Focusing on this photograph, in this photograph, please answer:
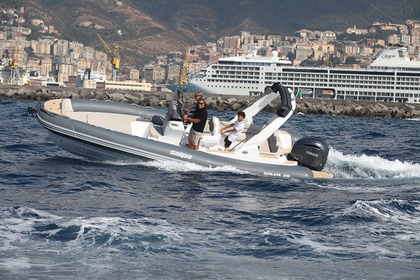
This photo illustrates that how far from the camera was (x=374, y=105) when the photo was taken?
186ft

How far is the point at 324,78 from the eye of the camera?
307 ft

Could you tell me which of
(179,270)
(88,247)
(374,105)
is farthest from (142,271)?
(374,105)

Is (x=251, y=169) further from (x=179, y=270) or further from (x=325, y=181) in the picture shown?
(x=179, y=270)

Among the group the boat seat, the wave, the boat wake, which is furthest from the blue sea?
the boat seat

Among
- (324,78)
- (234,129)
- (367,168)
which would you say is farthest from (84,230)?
(324,78)

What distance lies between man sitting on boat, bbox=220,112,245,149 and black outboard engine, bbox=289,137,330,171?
3.29ft

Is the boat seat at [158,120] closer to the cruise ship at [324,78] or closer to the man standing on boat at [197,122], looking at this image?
the man standing on boat at [197,122]

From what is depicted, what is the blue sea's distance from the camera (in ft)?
27.9

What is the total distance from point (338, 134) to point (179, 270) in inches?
792

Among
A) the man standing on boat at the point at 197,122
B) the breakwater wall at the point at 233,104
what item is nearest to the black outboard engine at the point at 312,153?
the man standing on boat at the point at 197,122

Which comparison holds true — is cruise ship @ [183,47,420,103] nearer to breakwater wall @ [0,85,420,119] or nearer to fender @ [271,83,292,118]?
breakwater wall @ [0,85,420,119]

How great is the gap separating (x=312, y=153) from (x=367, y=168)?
175 centimetres

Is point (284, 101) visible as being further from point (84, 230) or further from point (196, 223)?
point (84, 230)

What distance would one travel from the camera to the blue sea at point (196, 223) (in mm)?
8492
